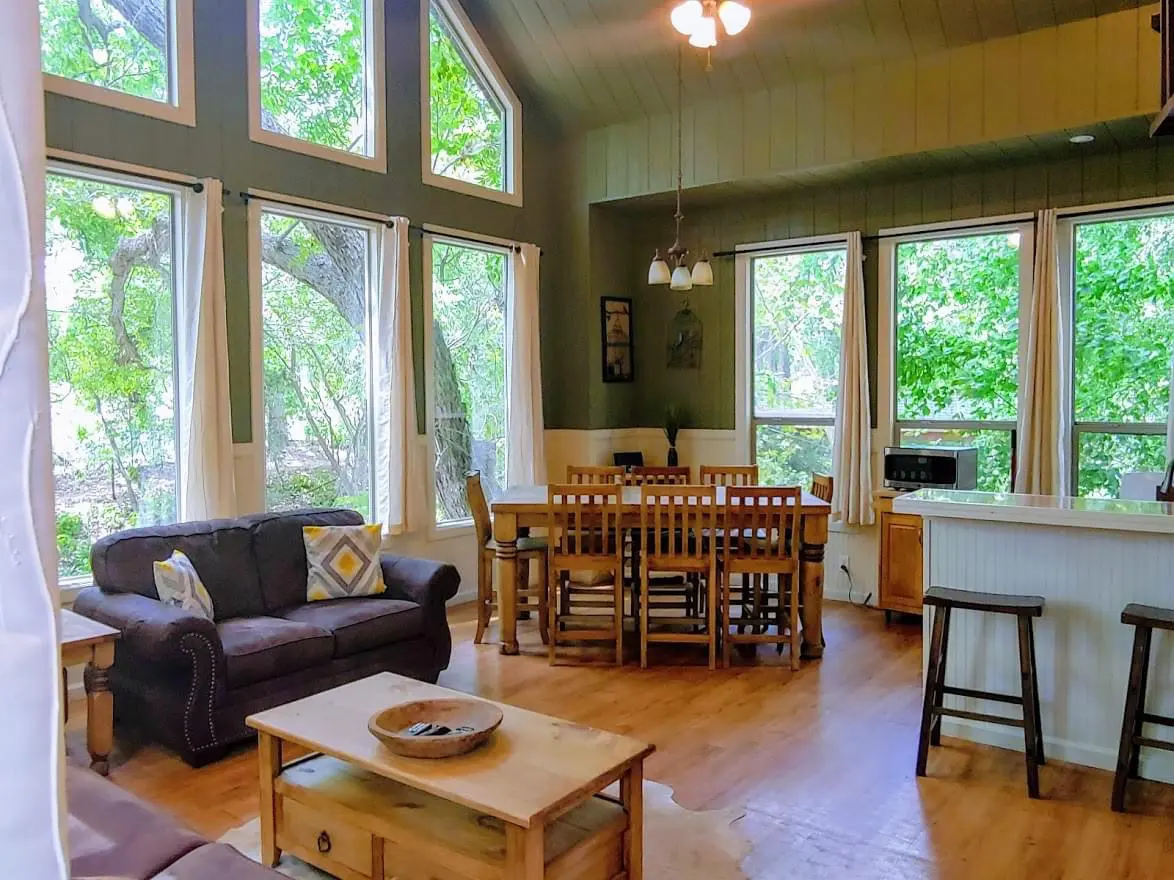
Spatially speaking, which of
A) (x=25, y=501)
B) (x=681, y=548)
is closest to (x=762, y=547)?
(x=681, y=548)

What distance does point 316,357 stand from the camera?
17.3 ft

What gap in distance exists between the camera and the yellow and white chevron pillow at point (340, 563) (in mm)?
4242

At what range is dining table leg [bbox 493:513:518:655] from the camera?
4695mm

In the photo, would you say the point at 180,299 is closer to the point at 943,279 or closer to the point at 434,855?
the point at 434,855

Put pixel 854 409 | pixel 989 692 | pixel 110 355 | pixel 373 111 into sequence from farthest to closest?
1. pixel 854 409
2. pixel 373 111
3. pixel 110 355
4. pixel 989 692

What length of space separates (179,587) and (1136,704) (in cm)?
350

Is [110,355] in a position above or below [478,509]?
above

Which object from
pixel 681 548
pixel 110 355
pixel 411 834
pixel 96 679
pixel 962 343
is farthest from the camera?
pixel 962 343

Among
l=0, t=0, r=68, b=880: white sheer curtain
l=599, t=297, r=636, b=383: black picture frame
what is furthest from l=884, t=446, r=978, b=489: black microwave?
l=0, t=0, r=68, b=880: white sheer curtain

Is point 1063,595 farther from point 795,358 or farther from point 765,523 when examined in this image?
point 795,358

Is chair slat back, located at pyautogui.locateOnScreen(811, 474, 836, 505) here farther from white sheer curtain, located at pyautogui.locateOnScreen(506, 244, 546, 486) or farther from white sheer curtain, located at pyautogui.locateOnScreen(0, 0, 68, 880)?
white sheer curtain, located at pyautogui.locateOnScreen(0, 0, 68, 880)

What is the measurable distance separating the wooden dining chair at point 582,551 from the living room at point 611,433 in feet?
0.08

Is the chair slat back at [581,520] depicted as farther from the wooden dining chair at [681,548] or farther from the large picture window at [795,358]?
the large picture window at [795,358]

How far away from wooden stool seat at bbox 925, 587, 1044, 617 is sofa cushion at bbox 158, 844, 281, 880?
241 cm
